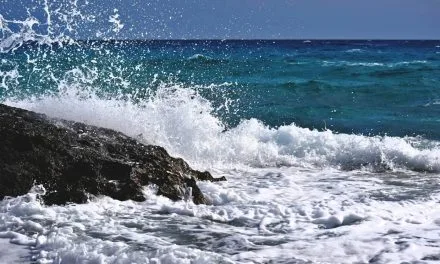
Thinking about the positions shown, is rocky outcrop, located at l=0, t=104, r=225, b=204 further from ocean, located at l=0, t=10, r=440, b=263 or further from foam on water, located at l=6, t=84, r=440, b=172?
foam on water, located at l=6, t=84, r=440, b=172

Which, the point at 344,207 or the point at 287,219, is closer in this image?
the point at 287,219

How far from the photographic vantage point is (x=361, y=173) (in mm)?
7547

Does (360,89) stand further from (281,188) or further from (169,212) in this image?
(169,212)

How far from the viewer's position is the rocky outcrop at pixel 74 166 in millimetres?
5148

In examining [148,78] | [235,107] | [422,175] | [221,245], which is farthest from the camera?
[148,78]

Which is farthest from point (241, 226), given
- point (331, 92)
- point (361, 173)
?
point (331, 92)

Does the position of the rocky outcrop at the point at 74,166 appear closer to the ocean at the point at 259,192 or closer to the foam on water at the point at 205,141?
the ocean at the point at 259,192

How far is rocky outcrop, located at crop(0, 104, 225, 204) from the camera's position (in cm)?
515

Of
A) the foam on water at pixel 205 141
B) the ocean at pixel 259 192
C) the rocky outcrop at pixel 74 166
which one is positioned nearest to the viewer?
the ocean at pixel 259 192

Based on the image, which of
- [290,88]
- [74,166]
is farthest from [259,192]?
[290,88]

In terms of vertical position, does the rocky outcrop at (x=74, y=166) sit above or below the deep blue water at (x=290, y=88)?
below

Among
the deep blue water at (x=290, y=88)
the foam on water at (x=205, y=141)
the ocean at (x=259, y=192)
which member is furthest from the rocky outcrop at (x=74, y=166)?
the deep blue water at (x=290, y=88)

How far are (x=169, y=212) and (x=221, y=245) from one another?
96 centimetres

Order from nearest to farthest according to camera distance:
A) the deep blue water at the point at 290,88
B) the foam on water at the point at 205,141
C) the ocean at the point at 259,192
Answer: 1. the ocean at the point at 259,192
2. the foam on water at the point at 205,141
3. the deep blue water at the point at 290,88
